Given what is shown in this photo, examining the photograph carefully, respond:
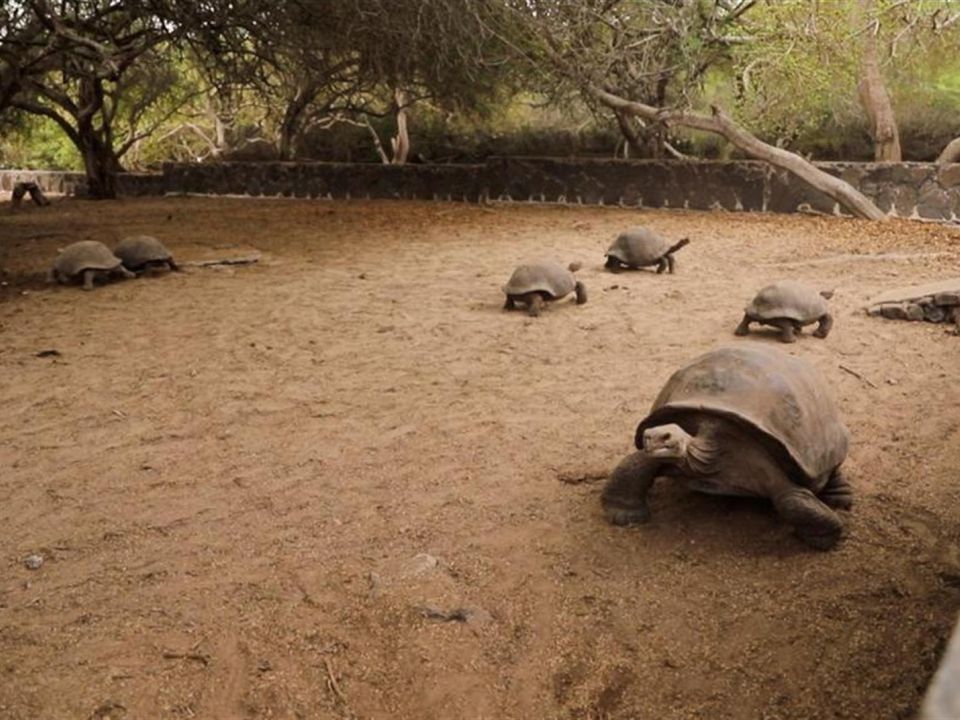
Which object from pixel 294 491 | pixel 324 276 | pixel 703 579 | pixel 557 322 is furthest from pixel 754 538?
pixel 324 276

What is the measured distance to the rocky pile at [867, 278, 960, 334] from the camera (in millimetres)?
5910

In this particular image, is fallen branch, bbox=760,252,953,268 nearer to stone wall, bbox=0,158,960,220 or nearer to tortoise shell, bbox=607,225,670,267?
tortoise shell, bbox=607,225,670,267

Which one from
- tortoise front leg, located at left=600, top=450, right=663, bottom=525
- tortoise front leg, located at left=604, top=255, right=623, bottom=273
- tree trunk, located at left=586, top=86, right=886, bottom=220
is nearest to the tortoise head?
tortoise front leg, located at left=600, top=450, right=663, bottom=525

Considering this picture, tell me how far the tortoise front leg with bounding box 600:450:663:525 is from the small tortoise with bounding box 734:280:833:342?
2904mm

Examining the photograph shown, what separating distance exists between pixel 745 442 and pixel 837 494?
53cm

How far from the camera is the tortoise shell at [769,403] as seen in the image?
2777 mm

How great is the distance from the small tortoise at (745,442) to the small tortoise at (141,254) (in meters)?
6.64

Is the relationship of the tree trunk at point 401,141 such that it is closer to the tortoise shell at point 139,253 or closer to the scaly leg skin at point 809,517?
the tortoise shell at point 139,253

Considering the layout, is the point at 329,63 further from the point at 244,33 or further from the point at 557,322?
the point at 557,322

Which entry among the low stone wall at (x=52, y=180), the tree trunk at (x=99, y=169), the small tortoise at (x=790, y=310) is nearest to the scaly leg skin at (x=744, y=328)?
the small tortoise at (x=790, y=310)

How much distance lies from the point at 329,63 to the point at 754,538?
10.6 m

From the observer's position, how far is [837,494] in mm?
3084

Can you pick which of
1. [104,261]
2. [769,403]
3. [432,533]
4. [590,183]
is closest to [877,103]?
[590,183]

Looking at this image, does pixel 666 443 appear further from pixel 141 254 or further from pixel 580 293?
pixel 141 254
